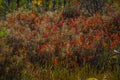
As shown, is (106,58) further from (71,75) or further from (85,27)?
(85,27)

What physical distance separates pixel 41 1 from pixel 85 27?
16.6ft

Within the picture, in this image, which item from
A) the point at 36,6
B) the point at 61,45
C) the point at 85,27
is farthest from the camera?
the point at 36,6

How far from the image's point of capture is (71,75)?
747cm

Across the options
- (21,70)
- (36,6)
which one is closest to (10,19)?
(36,6)

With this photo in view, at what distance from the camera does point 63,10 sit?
44.5 feet

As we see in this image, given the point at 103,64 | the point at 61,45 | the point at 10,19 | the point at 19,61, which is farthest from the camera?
the point at 10,19

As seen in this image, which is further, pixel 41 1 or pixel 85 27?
pixel 41 1

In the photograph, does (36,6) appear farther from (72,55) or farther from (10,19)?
(72,55)

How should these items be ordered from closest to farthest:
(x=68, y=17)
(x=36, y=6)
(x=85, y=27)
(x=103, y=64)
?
(x=103, y=64)
(x=85, y=27)
(x=68, y=17)
(x=36, y=6)

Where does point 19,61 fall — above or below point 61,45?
above

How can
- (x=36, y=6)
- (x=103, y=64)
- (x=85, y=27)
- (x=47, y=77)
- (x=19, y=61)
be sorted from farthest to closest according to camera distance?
(x=36, y=6) → (x=85, y=27) → (x=103, y=64) → (x=47, y=77) → (x=19, y=61)

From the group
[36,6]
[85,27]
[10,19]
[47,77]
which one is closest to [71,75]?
[47,77]

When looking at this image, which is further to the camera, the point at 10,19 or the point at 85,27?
the point at 10,19

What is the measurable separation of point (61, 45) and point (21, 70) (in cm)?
267
